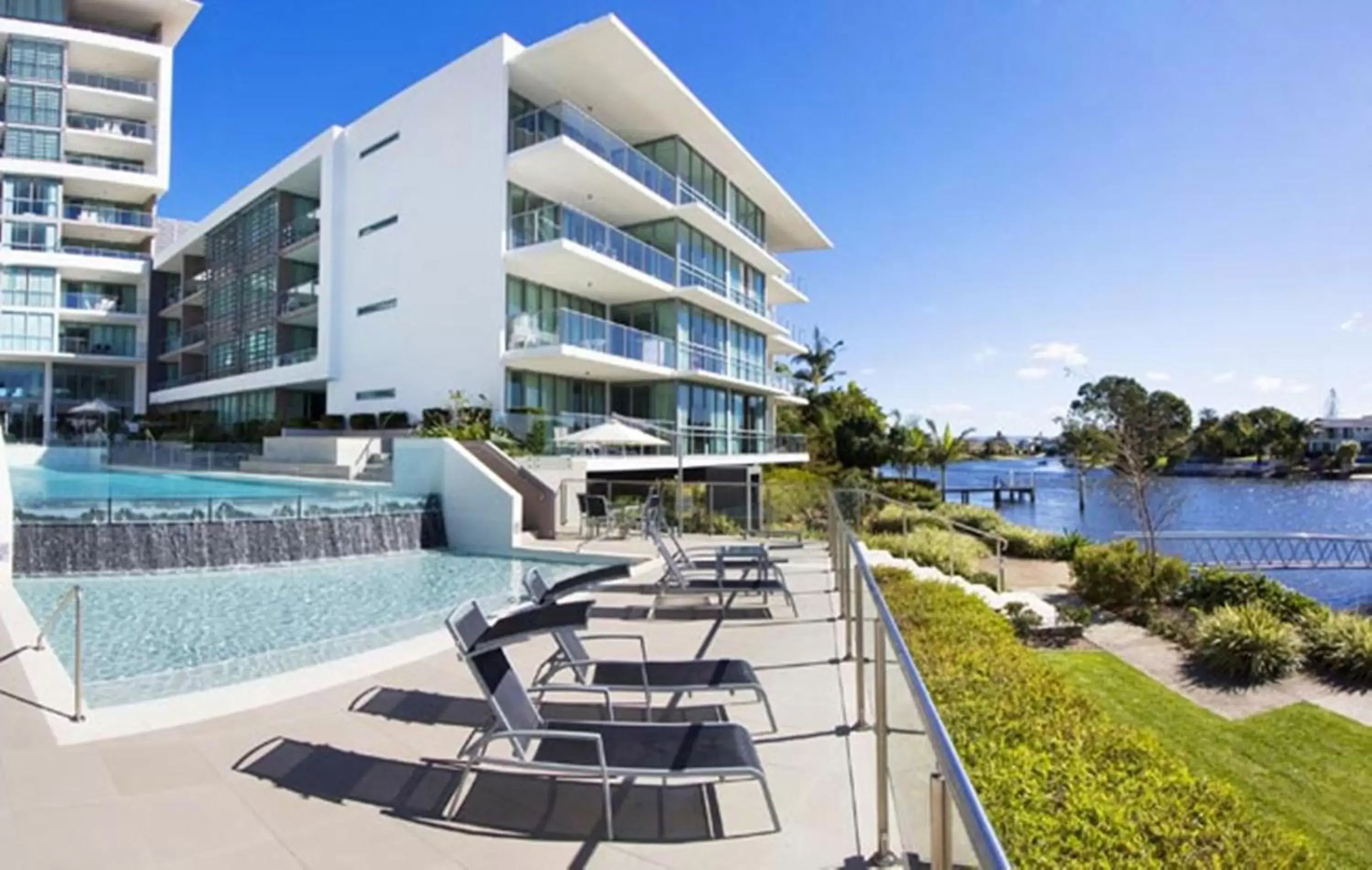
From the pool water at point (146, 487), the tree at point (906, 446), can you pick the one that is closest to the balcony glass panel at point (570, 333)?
the pool water at point (146, 487)

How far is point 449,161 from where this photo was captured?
2603 cm

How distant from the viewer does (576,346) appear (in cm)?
2400

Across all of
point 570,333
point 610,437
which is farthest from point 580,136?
point 610,437

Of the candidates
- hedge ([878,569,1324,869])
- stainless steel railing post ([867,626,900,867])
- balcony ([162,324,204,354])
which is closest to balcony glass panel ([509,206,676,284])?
hedge ([878,569,1324,869])

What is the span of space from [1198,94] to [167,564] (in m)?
20.6

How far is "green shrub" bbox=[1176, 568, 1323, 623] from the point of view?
13148 mm

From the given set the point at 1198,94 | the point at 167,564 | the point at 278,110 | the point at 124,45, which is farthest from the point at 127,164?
the point at 1198,94

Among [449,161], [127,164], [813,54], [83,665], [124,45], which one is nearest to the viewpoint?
[83,665]

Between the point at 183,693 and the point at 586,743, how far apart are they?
3814mm

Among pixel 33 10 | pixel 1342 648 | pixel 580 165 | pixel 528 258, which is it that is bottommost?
pixel 1342 648

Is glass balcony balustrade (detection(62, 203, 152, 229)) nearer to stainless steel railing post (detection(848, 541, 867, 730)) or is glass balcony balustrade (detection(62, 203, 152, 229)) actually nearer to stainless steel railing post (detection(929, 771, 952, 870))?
stainless steel railing post (detection(848, 541, 867, 730))

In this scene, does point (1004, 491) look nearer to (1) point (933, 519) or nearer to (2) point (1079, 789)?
(1) point (933, 519)

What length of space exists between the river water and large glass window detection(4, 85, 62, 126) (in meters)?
57.9

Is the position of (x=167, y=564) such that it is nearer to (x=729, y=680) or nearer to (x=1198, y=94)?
(x=729, y=680)
